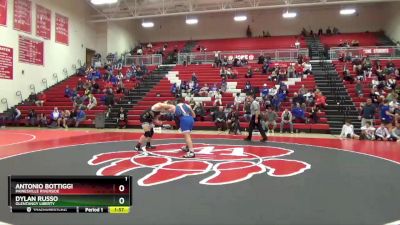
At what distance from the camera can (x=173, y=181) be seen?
5.61 meters

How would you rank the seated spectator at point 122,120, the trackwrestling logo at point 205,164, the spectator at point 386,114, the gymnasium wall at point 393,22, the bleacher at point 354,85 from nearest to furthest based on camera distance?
the trackwrestling logo at point 205,164 < the spectator at point 386,114 < the bleacher at point 354,85 < the seated spectator at point 122,120 < the gymnasium wall at point 393,22

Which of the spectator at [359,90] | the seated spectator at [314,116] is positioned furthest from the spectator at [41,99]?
the spectator at [359,90]

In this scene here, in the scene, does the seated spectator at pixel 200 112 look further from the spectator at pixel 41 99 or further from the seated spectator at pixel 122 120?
the spectator at pixel 41 99

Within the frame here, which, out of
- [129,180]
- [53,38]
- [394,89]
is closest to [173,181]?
[129,180]

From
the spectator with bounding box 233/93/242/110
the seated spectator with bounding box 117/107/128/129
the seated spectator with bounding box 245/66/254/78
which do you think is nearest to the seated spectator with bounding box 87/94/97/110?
the seated spectator with bounding box 117/107/128/129

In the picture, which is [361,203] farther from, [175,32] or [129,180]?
[175,32]

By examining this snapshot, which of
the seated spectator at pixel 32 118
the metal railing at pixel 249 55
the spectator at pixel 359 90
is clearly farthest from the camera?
the metal railing at pixel 249 55

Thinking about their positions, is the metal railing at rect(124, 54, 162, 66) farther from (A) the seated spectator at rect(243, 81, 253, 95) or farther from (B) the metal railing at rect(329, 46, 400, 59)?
(B) the metal railing at rect(329, 46, 400, 59)

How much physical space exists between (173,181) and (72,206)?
3.07 metres

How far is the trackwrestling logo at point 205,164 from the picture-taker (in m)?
6.01

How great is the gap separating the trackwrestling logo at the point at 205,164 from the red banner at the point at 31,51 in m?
15.6

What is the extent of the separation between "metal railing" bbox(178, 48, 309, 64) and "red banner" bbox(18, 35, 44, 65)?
361 inches

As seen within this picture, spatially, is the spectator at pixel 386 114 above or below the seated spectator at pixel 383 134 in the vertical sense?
above
